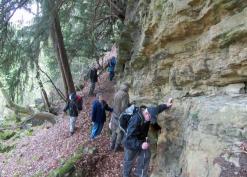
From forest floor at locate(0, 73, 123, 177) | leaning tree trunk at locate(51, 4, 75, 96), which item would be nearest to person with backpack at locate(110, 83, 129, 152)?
forest floor at locate(0, 73, 123, 177)

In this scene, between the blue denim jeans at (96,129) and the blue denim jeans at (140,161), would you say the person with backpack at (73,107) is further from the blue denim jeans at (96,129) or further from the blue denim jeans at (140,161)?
the blue denim jeans at (140,161)

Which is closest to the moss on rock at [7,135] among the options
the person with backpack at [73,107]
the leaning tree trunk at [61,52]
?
the leaning tree trunk at [61,52]

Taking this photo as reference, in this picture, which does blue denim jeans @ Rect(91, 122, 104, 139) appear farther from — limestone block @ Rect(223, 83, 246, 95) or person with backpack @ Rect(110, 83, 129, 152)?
limestone block @ Rect(223, 83, 246, 95)

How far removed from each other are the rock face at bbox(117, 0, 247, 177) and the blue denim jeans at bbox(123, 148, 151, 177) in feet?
0.92

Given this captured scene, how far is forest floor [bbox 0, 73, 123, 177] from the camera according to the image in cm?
1019

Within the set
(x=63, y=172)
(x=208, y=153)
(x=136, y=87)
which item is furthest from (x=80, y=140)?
(x=208, y=153)

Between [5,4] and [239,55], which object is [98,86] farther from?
[239,55]

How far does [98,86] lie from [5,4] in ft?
29.9

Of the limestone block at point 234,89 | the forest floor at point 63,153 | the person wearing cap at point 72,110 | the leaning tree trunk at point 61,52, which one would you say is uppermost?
the leaning tree trunk at point 61,52

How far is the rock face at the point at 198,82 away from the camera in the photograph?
5.79 m

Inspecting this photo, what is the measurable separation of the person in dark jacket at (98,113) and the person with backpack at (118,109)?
1100 millimetres

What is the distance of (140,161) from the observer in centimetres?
828

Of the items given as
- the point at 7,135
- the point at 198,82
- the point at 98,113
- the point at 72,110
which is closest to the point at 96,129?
the point at 98,113

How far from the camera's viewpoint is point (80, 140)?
40.6 ft
